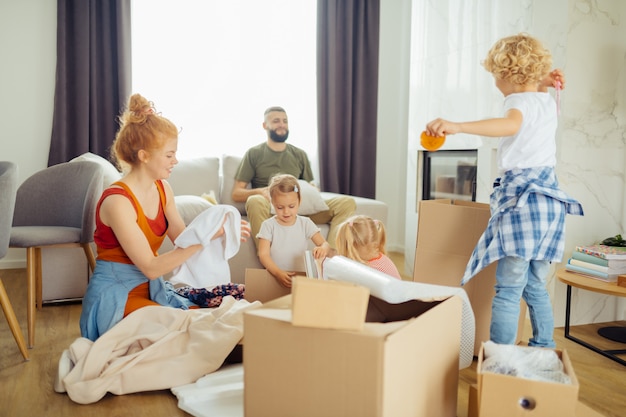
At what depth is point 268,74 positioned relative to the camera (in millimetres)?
4770

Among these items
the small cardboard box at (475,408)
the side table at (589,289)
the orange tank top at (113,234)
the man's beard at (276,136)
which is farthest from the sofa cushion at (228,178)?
the small cardboard box at (475,408)

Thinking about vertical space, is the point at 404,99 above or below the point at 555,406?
above

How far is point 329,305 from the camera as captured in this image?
111cm

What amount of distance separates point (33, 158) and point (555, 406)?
396cm

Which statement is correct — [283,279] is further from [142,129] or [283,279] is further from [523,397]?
[523,397]

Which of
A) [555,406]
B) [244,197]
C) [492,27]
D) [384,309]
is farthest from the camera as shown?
[244,197]

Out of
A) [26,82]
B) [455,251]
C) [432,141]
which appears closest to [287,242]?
[455,251]

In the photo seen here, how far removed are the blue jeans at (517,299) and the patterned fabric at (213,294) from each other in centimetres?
98

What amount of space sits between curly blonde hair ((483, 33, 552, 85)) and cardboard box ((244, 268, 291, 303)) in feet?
3.85

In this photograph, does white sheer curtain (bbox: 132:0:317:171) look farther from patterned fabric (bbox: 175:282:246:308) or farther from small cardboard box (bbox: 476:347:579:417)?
small cardboard box (bbox: 476:347:579:417)

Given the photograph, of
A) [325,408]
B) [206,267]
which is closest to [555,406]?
[325,408]

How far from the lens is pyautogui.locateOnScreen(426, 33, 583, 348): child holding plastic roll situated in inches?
76.8

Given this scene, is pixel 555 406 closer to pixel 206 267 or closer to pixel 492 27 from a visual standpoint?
pixel 206 267

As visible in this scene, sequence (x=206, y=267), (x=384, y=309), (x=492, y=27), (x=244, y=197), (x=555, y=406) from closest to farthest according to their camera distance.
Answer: (x=555, y=406) → (x=384, y=309) → (x=206, y=267) → (x=492, y=27) → (x=244, y=197)
